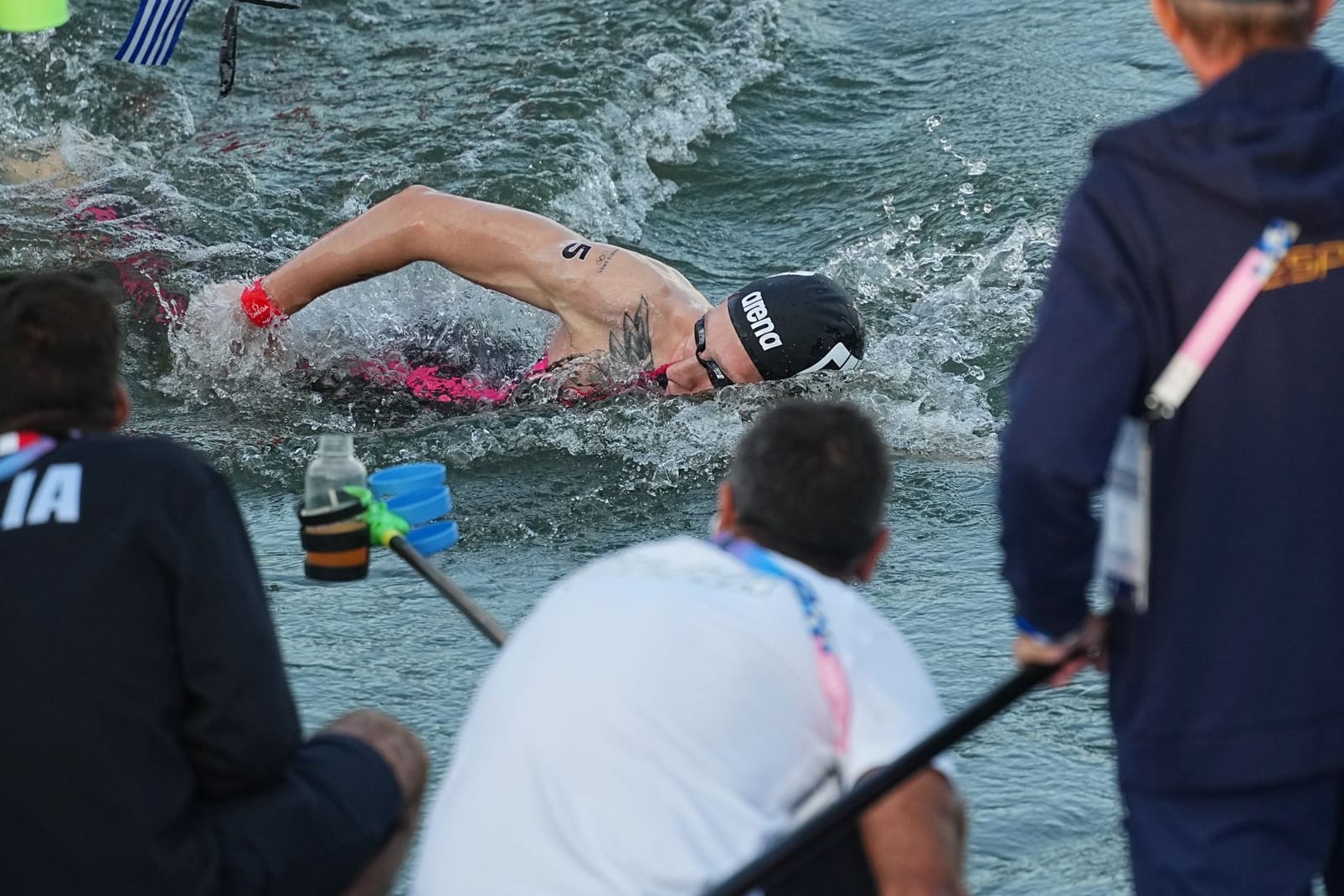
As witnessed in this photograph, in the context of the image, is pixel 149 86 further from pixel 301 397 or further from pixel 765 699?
pixel 765 699

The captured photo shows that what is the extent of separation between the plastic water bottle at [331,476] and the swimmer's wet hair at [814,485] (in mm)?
1175

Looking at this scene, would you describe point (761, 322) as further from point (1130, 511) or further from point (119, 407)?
point (1130, 511)

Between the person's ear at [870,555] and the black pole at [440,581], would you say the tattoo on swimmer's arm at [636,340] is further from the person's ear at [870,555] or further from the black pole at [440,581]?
the person's ear at [870,555]

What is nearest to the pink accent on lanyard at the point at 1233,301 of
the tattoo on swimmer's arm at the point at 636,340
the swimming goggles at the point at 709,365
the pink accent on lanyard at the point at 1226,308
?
the pink accent on lanyard at the point at 1226,308

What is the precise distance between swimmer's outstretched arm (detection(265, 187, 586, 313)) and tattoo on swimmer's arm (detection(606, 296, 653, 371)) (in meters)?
0.25

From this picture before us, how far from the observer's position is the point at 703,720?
210 cm

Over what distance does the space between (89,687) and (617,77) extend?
7696 mm

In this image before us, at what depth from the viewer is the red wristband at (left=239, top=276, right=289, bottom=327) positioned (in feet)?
20.6

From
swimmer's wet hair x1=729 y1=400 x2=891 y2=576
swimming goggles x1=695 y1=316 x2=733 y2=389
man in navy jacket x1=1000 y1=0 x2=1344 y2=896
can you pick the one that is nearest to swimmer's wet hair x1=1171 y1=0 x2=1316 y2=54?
man in navy jacket x1=1000 y1=0 x2=1344 y2=896

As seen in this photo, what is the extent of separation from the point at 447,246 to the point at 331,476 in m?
2.89

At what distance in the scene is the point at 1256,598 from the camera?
2346mm

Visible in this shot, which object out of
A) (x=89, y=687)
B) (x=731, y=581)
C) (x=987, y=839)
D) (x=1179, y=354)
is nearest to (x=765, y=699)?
(x=731, y=581)

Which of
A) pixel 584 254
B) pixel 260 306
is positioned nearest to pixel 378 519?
pixel 584 254

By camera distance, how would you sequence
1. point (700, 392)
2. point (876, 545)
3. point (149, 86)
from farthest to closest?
1. point (149, 86)
2. point (700, 392)
3. point (876, 545)
